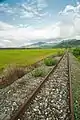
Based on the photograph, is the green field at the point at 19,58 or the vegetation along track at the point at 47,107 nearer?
the vegetation along track at the point at 47,107

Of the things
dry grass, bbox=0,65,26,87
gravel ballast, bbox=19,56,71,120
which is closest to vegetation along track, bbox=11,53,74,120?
gravel ballast, bbox=19,56,71,120

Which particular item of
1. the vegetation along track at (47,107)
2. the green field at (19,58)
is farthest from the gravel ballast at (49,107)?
the green field at (19,58)

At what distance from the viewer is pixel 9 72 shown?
13945 millimetres

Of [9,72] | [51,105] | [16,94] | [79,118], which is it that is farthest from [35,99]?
[9,72]

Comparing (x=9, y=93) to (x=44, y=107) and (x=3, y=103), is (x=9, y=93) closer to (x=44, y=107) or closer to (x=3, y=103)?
(x=3, y=103)

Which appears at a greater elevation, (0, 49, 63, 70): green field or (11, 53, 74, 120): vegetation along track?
(11, 53, 74, 120): vegetation along track

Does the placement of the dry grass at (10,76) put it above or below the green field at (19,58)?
above

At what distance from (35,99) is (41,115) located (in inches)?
59.2

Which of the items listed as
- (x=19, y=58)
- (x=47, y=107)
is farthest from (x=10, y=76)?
(x=19, y=58)

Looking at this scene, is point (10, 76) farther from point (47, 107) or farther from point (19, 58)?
point (19, 58)

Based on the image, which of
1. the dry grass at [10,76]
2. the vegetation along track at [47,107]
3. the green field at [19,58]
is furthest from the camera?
the green field at [19,58]

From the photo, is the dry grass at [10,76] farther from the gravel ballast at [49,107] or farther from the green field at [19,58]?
the green field at [19,58]

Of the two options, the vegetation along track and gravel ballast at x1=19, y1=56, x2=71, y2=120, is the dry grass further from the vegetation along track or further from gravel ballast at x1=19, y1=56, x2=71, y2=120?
gravel ballast at x1=19, y1=56, x2=71, y2=120

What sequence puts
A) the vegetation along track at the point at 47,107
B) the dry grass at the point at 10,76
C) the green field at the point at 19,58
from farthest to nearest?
1. the green field at the point at 19,58
2. the dry grass at the point at 10,76
3. the vegetation along track at the point at 47,107
